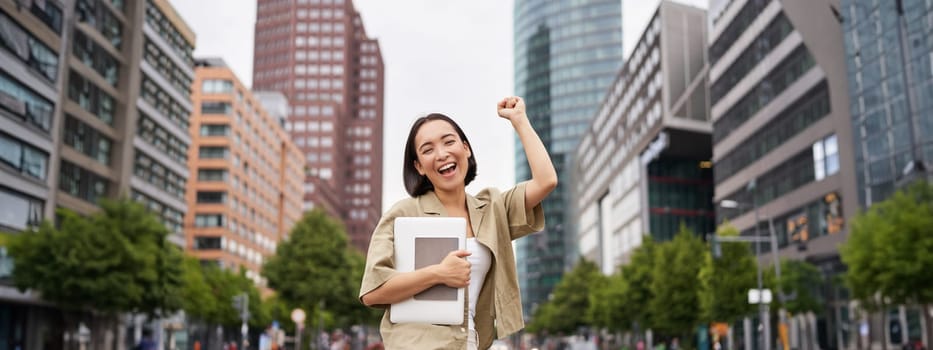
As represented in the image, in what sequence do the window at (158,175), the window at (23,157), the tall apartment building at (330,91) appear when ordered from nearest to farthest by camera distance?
the window at (23,157), the window at (158,175), the tall apartment building at (330,91)

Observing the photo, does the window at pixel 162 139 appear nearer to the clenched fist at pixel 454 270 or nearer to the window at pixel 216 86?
the window at pixel 216 86

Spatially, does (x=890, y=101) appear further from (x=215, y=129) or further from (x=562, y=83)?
(x=562, y=83)

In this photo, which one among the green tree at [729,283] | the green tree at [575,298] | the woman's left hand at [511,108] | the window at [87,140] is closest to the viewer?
the woman's left hand at [511,108]

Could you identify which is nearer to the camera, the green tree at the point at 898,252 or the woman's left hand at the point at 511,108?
the woman's left hand at the point at 511,108

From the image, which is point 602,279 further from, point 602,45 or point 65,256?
point 602,45

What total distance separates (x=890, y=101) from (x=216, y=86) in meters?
65.2

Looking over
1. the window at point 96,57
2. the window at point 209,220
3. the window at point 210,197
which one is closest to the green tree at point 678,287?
the window at point 96,57

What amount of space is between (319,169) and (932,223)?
137 meters

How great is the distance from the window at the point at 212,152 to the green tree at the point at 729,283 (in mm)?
56940

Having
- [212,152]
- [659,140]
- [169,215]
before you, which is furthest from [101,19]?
[659,140]

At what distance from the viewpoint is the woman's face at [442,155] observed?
3891 millimetres

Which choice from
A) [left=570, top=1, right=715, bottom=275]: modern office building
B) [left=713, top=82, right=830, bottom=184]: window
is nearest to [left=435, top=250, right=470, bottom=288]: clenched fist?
[left=713, top=82, right=830, bottom=184]: window

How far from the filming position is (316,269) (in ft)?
184

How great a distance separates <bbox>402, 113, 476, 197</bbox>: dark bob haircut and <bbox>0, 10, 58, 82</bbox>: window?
1531 inches
